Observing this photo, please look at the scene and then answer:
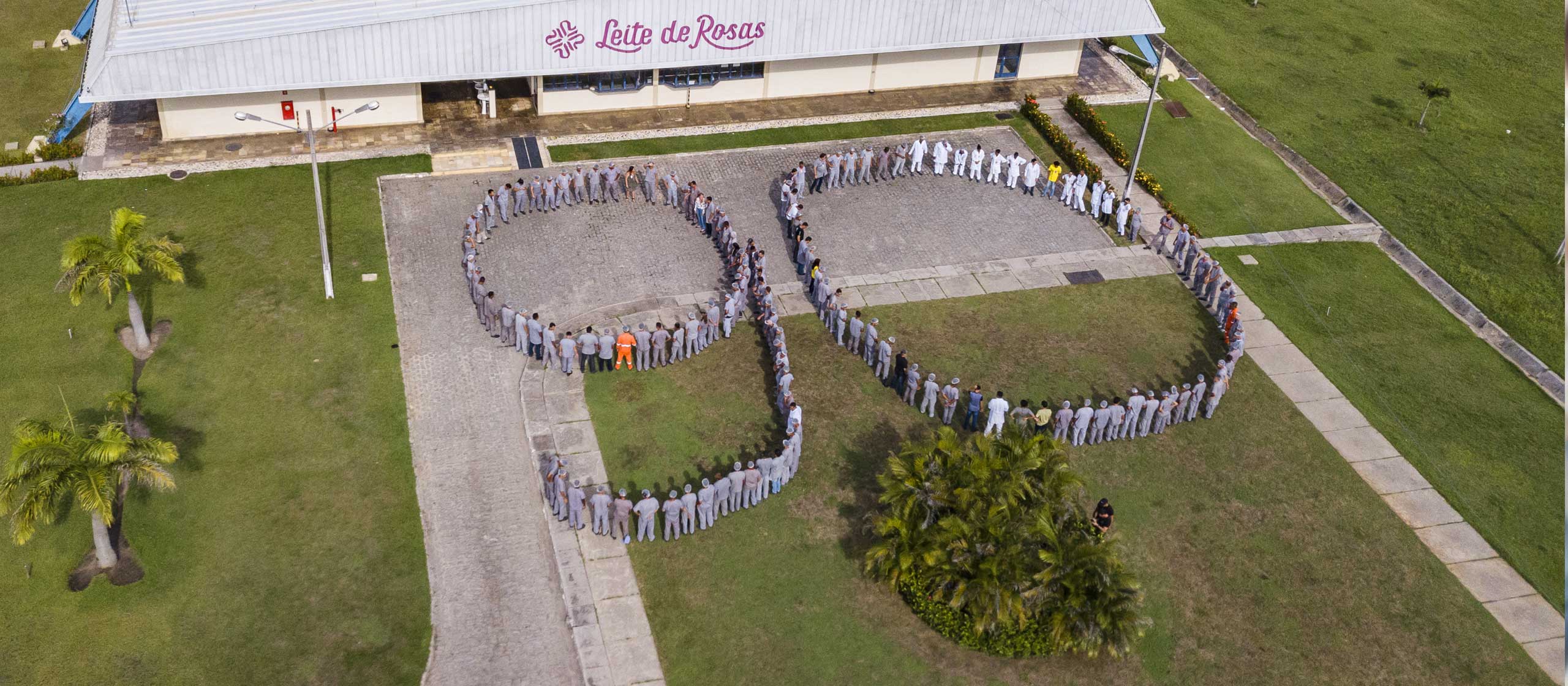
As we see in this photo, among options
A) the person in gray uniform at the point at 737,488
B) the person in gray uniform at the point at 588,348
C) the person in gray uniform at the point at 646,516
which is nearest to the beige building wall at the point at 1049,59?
the person in gray uniform at the point at 588,348

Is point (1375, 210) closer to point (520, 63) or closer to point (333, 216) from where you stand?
point (520, 63)

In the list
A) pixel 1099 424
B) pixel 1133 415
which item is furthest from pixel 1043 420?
pixel 1133 415

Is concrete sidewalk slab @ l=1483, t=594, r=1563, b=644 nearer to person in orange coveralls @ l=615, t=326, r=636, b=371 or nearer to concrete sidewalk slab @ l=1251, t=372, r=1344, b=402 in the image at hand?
concrete sidewalk slab @ l=1251, t=372, r=1344, b=402

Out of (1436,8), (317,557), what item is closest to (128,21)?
(317,557)

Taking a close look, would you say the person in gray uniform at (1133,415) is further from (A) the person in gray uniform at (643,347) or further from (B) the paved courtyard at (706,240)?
(A) the person in gray uniform at (643,347)

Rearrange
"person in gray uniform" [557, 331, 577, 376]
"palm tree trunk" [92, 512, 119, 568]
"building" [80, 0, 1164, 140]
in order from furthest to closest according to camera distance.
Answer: "building" [80, 0, 1164, 140] → "person in gray uniform" [557, 331, 577, 376] → "palm tree trunk" [92, 512, 119, 568]

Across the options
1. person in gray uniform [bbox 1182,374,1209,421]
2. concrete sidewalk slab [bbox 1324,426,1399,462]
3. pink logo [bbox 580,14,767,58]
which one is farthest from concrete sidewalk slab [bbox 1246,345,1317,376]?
pink logo [bbox 580,14,767,58]
